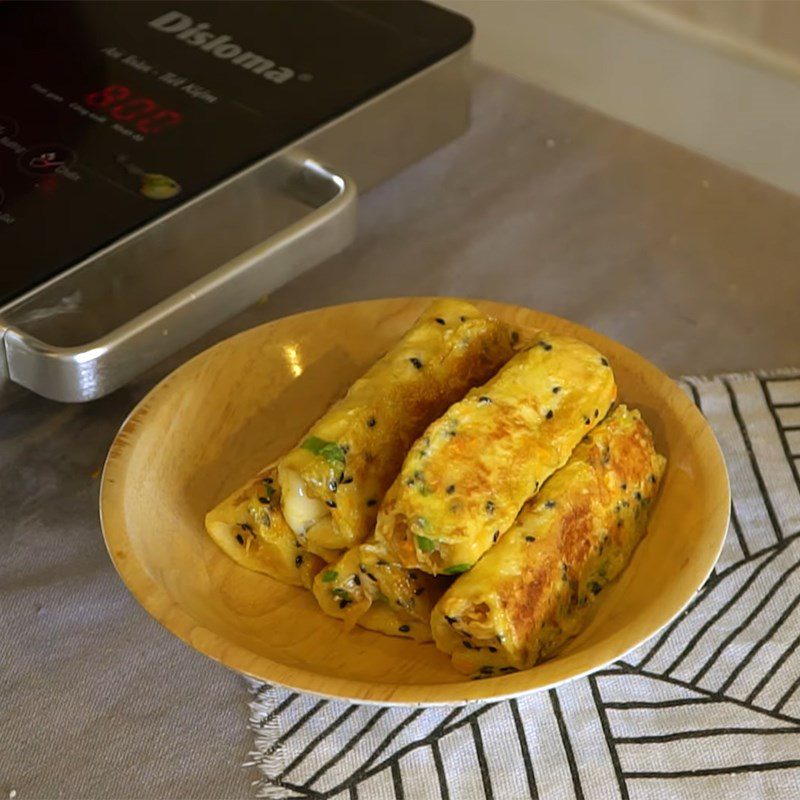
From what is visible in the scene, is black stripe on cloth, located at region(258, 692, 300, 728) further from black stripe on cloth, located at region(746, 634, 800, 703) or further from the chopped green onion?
black stripe on cloth, located at region(746, 634, 800, 703)

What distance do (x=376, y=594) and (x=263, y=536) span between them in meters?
0.08

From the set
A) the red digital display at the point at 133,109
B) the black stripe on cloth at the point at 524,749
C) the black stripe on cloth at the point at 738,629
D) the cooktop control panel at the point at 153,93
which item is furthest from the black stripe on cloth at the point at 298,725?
the red digital display at the point at 133,109

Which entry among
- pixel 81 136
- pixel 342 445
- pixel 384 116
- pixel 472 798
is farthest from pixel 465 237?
pixel 472 798

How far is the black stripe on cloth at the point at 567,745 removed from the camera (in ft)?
2.28

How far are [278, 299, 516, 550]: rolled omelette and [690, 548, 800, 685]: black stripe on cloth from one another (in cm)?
22

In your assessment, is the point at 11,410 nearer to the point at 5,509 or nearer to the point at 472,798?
the point at 5,509

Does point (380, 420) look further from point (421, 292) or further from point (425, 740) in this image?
point (421, 292)

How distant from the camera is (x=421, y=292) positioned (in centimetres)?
108

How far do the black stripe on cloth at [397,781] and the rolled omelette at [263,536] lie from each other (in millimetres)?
117

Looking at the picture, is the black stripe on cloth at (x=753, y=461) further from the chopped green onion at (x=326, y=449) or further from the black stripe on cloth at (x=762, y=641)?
the chopped green onion at (x=326, y=449)

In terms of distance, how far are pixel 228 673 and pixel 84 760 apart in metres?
0.10

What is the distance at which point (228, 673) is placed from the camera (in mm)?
763

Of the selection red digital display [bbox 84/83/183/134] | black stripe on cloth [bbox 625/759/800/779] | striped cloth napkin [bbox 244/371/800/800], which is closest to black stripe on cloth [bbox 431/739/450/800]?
striped cloth napkin [bbox 244/371/800/800]

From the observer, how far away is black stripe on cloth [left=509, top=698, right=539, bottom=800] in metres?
0.69
